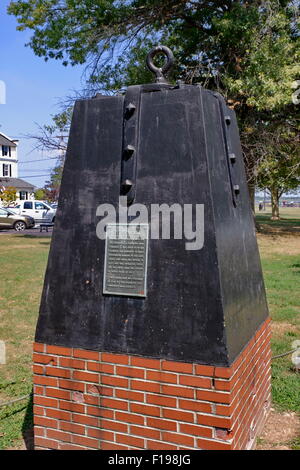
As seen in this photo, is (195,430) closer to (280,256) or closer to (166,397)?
(166,397)

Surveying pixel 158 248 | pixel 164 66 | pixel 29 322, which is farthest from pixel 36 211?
pixel 158 248

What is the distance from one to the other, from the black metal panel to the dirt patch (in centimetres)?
95

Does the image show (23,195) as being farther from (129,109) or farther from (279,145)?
(129,109)

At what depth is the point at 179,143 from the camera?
277cm

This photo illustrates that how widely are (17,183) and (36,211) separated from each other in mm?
26249

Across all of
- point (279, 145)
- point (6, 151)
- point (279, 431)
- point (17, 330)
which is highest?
point (6, 151)

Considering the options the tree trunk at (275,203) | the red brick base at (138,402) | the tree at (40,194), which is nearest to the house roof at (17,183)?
the tree at (40,194)

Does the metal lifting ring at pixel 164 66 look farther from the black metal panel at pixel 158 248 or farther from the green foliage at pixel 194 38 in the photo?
the green foliage at pixel 194 38

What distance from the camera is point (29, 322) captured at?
6.93 metres

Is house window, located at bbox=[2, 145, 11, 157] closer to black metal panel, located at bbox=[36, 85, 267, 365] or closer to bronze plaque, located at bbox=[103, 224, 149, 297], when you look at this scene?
black metal panel, located at bbox=[36, 85, 267, 365]

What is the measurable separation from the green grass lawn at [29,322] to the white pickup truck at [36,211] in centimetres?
1645

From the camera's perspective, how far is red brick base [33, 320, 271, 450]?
256 cm

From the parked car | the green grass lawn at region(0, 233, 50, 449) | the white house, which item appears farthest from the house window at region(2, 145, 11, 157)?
the green grass lawn at region(0, 233, 50, 449)

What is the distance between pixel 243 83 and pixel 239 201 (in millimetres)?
12349
